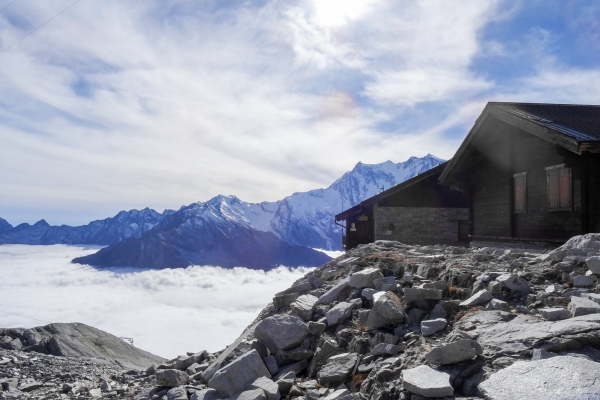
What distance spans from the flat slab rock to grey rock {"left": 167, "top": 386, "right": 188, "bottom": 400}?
368cm

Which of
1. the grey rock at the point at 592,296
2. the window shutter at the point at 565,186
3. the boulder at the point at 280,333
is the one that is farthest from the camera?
the window shutter at the point at 565,186

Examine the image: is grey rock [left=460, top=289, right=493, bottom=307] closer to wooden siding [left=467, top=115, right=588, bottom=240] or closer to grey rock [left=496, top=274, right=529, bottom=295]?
grey rock [left=496, top=274, right=529, bottom=295]

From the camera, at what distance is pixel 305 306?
6480mm

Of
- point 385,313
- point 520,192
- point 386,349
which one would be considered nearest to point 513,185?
point 520,192

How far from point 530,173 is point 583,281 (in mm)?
9158

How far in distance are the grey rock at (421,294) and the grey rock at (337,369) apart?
3.63 feet

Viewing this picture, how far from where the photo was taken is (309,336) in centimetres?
576

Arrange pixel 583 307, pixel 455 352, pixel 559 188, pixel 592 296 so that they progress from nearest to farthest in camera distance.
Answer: pixel 455 352, pixel 583 307, pixel 592 296, pixel 559 188

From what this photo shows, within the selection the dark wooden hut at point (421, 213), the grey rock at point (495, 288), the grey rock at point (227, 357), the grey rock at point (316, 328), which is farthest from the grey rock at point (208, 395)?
the dark wooden hut at point (421, 213)

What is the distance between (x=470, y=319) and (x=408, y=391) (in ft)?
4.65

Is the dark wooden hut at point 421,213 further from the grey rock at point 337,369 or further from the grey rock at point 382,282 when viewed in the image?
the grey rock at point 337,369

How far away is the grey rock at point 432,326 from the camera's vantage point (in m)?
4.48

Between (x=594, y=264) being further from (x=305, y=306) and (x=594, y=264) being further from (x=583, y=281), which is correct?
(x=305, y=306)

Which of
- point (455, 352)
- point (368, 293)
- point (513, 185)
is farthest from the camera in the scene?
point (513, 185)
